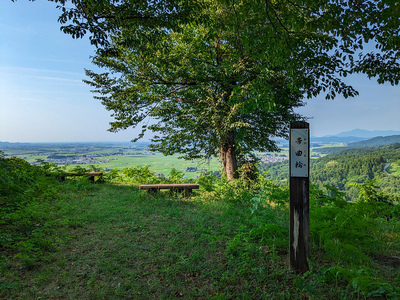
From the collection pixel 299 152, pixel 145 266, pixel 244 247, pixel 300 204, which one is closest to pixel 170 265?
pixel 145 266

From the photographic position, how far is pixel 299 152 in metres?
3.36

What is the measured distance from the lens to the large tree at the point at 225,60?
214 inches

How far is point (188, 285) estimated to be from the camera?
3195mm

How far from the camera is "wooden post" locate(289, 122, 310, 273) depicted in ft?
10.8

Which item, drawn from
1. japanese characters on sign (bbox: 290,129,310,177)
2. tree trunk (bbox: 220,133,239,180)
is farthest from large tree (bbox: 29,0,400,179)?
japanese characters on sign (bbox: 290,129,310,177)

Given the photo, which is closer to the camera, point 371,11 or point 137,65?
point 371,11

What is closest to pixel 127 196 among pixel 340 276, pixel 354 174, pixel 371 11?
pixel 340 276

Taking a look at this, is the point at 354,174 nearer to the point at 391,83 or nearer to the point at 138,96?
Answer: the point at 391,83

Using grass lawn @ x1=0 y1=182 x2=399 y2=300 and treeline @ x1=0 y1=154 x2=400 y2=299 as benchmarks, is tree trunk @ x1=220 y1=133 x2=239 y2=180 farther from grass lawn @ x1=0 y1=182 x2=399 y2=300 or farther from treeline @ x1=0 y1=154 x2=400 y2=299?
grass lawn @ x1=0 y1=182 x2=399 y2=300

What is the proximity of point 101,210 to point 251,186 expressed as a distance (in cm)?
560

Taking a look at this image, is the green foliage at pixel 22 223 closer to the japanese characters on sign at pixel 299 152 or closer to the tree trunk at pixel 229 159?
the japanese characters on sign at pixel 299 152

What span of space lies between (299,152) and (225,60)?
6.34 m

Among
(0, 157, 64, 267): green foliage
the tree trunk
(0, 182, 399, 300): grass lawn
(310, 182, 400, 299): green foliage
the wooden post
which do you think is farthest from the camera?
the tree trunk

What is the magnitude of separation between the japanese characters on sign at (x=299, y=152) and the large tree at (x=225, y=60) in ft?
9.22
